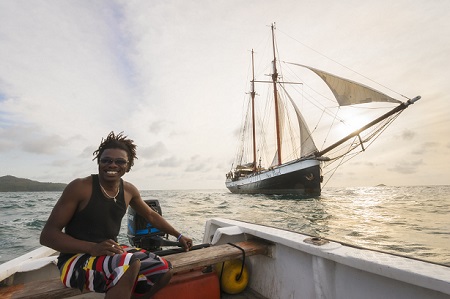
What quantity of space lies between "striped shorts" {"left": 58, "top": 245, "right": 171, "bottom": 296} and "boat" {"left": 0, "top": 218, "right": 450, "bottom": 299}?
1.52 feet

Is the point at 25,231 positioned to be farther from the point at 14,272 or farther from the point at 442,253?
the point at 442,253

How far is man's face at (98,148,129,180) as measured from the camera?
2201 mm

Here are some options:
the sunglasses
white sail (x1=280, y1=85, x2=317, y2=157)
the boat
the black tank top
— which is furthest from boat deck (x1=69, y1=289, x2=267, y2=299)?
white sail (x1=280, y1=85, x2=317, y2=157)

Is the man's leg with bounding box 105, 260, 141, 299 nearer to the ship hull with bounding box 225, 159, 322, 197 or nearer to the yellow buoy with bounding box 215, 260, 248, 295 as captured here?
the yellow buoy with bounding box 215, 260, 248, 295

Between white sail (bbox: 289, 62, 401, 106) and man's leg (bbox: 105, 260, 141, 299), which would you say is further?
white sail (bbox: 289, 62, 401, 106)

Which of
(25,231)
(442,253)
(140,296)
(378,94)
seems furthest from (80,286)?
(378,94)

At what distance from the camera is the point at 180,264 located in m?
2.36

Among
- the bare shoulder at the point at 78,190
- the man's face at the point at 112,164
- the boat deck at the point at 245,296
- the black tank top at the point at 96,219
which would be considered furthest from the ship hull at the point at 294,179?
the bare shoulder at the point at 78,190

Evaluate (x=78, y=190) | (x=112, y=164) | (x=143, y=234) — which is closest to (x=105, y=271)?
(x=78, y=190)

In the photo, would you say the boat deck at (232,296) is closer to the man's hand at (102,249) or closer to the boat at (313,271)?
the boat at (313,271)

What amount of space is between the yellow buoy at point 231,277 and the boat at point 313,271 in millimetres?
85

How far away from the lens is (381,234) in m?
8.77

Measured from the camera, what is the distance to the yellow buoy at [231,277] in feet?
10.1

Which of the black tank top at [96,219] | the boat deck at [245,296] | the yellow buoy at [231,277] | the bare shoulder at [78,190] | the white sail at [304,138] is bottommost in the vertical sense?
the boat deck at [245,296]
